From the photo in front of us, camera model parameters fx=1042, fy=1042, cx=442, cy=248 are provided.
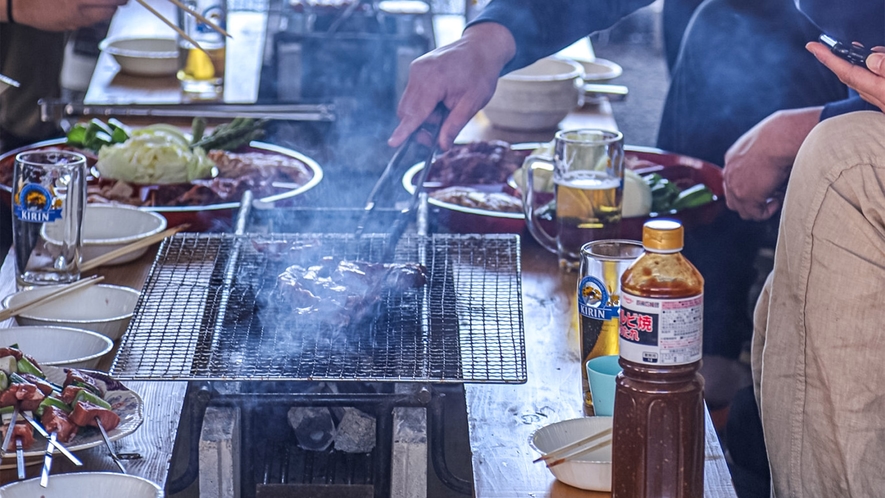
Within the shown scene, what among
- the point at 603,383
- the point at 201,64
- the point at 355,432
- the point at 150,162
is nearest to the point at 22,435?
the point at 355,432

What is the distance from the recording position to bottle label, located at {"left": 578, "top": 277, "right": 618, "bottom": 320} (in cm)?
160

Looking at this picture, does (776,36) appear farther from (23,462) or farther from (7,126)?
(7,126)

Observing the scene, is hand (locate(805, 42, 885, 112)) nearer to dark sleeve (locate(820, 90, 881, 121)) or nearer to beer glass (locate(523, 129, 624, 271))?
dark sleeve (locate(820, 90, 881, 121))

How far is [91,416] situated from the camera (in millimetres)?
1411

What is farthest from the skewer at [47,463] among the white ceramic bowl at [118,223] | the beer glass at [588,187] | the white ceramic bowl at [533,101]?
the white ceramic bowl at [533,101]

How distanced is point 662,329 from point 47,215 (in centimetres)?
126

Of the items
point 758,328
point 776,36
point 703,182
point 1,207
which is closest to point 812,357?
point 758,328

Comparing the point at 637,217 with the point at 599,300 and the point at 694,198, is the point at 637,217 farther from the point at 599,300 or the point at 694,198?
the point at 599,300

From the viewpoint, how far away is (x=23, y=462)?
1315 mm

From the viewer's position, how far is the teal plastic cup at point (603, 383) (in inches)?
59.0

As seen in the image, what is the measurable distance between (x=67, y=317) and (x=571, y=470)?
0.99 metres

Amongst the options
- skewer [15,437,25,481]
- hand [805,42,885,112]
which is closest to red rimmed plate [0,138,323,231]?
skewer [15,437,25,481]

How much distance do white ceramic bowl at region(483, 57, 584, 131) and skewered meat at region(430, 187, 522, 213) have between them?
76 centimetres

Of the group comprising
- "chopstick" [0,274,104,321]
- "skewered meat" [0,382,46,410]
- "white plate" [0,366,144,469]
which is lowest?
"chopstick" [0,274,104,321]
